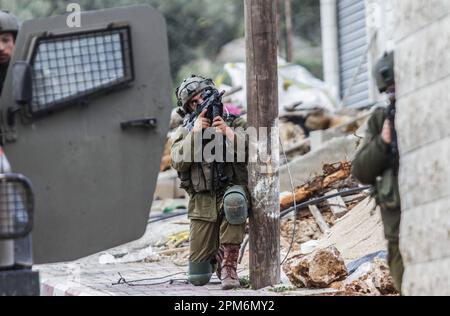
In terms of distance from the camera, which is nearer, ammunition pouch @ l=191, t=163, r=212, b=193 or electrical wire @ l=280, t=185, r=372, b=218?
ammunition pouch @ l=191, t=163, r=212, b=193

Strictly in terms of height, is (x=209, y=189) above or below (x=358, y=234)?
above

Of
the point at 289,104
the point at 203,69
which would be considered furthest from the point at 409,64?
the point at 203,69

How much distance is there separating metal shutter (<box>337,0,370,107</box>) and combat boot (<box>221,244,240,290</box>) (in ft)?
44.5

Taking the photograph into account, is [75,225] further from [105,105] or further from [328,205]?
[328,205]

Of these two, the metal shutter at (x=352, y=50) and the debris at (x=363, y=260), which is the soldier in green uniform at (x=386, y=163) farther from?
the metal shutter at (x=352, y=50)

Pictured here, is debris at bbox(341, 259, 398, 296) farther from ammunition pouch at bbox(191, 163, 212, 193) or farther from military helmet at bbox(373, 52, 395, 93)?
military helmet at bbox(373, 52, 395, 93)

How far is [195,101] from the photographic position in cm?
990

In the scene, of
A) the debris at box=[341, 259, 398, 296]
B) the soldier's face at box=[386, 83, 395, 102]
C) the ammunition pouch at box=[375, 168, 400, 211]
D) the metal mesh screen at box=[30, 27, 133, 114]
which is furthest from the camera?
the debris at box=[341, 259, 398, 296]

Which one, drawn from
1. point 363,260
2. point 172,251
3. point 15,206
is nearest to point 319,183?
point 172,251

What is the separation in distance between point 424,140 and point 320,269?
310 cm

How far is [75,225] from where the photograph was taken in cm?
816

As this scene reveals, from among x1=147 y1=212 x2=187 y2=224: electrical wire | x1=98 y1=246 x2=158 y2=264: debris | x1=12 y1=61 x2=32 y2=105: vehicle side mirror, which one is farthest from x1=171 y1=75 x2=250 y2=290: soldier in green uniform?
x1=147 y1=212 x2=187 y2=224: electrical wire

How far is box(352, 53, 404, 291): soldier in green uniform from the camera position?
6.81 meters

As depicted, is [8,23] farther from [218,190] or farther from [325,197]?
[325,197]
